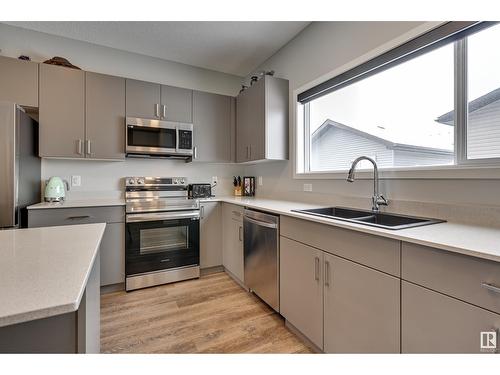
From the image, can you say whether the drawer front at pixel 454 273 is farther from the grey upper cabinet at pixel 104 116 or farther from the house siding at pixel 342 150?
the grey upper cabinet at pixel 104 116

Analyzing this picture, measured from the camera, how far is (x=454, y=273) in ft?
2.82

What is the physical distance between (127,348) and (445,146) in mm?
2395

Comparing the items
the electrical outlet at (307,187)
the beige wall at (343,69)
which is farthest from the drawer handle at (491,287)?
the electrical outlet at (307,187)

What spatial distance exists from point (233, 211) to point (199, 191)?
68 centimetres

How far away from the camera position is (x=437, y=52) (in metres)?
1.48

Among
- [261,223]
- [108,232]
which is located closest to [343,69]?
[261,223]

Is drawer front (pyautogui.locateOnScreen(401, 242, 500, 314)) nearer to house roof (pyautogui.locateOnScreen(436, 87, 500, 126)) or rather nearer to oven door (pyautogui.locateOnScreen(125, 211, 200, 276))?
house roof (pyautogui.locateOnScreen(436, 87, 500, 126))

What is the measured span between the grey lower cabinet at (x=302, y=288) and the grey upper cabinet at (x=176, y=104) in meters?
1.92

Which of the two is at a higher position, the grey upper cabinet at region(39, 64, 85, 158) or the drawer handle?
the grey upper cabinet at region(39, 64, 85, 158)

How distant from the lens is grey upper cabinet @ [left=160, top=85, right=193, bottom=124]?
273 centimetres

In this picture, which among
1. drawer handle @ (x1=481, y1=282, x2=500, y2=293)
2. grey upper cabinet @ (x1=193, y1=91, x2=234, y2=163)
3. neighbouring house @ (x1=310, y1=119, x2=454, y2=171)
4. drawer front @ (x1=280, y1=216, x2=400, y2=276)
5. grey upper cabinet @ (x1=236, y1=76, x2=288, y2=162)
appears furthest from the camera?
grey upper cabinet @ (x1=193, y1=91, x2=234, y2=163)

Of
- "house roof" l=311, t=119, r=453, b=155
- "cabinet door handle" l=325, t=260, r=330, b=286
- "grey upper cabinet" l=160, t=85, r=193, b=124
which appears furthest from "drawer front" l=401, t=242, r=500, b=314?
"grey upper cabinet" l=160, t=85, r=193, b=124
